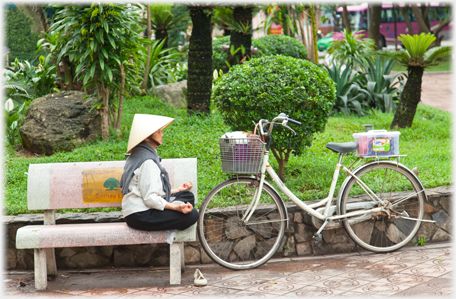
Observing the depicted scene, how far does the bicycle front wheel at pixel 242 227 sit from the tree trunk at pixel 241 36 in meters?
4.87

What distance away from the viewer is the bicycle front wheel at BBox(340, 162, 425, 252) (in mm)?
4629

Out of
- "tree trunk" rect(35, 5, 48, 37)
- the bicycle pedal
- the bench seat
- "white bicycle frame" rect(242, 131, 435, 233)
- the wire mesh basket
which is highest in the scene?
"tree trunk" rect(35, 5, 48, 37)

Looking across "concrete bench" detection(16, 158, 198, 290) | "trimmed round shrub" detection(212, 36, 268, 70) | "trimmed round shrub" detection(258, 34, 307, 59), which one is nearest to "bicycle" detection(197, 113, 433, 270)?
"concrete bench" detection(16, 158, 198, 290)

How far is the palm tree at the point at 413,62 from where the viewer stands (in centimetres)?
789

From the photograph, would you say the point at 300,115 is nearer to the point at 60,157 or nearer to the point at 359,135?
the point at 359,135

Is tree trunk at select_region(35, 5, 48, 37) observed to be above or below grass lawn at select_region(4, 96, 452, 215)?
above

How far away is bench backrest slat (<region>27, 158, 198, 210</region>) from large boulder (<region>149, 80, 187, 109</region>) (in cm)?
498

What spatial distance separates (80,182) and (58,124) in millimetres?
2764

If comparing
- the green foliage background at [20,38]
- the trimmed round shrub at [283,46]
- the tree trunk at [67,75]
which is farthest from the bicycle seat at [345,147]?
the green foliage background at [20,38]

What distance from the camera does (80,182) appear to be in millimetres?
4250

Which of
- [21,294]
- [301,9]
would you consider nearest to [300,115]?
[21,294]

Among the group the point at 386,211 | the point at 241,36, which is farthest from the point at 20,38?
the point at 386,211

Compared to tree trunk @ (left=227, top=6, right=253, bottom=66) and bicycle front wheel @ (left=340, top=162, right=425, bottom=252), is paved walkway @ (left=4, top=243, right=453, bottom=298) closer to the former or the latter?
bicycle front wheel @ (left=340, top=162, right=425, bottom=252)

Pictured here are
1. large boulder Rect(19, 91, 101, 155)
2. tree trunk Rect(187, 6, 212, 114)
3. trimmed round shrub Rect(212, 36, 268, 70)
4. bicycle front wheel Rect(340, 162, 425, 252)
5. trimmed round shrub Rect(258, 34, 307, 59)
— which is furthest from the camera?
trimmed round shrub Rect(258, 34, 307, 59)
